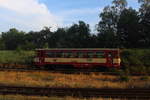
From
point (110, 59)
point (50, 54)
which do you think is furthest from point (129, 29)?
point (50, 54)

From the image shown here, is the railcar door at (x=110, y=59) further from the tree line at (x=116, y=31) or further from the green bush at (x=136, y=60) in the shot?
the tree line at (x=116, y=31)

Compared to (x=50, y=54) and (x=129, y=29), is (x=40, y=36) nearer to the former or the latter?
(x=129, y=29)

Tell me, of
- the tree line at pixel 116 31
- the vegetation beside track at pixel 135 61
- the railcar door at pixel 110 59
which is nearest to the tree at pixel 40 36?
the tree line at pixel 116 31

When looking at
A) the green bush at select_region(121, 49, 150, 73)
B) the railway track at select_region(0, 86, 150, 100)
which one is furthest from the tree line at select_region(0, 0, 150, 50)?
the railway track at select_region(0, 86, 150, 100)

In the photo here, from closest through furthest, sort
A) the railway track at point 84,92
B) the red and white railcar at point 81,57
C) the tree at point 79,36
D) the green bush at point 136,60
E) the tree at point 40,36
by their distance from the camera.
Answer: the railway track at point 84,92, the red and white railcar at point 81,57, the green bush at point 136,60, the tree at point 79,36, the tree at point 40,36

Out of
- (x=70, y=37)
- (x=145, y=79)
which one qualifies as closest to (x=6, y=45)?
(x=70, y=37)

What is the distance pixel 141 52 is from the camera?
171 feet

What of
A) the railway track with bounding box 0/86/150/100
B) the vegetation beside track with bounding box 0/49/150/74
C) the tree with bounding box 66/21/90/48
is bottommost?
the railway track with bounding box 0/86/150/100

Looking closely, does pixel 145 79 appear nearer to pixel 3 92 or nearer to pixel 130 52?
pixel 3 92

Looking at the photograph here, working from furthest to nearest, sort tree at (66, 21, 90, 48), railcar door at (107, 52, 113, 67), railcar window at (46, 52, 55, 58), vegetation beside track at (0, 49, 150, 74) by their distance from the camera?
tree at (66, 21, 90, 48) < vegetation beside track at (0, 49, 150, 74) < railcar window at (46, 52, 55, 58) < railcar door at (107, 52, 113, 67)

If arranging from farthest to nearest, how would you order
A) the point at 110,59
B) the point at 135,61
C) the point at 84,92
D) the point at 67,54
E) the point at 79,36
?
the point at 79,36
the point at 135,61
the point at 67,54
the point at 110,59
the point at 84,92

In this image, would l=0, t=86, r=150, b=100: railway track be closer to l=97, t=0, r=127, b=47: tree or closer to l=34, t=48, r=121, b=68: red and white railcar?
l=34, t=48, r=121, b=68: red and white railcar

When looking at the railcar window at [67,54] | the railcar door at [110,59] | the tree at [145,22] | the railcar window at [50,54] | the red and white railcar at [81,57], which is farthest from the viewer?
the tree at [145,22]

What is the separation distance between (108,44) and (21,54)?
66.7ft
